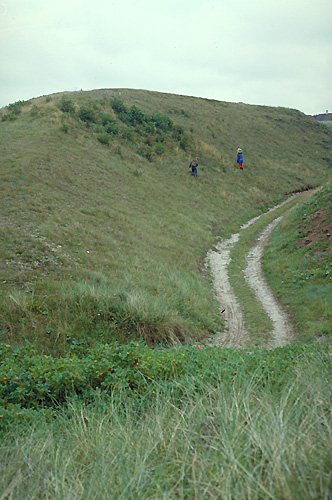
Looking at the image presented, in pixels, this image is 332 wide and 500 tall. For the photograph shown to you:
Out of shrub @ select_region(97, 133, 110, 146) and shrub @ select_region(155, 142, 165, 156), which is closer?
shrub @ select_region(97, 133, 110, 146)

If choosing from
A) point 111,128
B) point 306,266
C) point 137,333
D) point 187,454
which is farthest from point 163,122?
point 187,454

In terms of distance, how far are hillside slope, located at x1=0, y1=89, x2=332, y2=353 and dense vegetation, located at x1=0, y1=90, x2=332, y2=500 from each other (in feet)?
0.25

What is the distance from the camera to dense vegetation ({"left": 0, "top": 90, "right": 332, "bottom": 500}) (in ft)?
9.77

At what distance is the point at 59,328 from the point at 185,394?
3744 millimetres

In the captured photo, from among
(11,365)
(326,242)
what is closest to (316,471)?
(11,365)

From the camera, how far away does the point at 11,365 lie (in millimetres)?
5387

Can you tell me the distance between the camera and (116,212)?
54.0 feet

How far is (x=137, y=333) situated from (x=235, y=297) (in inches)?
211

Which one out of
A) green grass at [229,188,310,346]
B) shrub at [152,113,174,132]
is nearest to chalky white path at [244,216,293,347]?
green grass at [229,188,310,346]

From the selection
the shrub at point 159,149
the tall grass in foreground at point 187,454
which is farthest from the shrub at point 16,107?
the tall grass in foreground at point 187,454

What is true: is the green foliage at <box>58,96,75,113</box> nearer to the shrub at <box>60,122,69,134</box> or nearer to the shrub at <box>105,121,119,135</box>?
the shrub at <box>105,121,119,135</box>

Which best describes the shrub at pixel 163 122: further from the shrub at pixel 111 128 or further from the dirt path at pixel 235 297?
the dirt path at pixel 235 297

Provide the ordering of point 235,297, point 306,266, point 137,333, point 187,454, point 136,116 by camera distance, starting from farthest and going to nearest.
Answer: point 136,116 < point 306,266 < point 235,297 < point 137,333 < point 187,454

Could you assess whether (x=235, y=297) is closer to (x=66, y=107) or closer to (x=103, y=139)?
(x=103, y=139)
